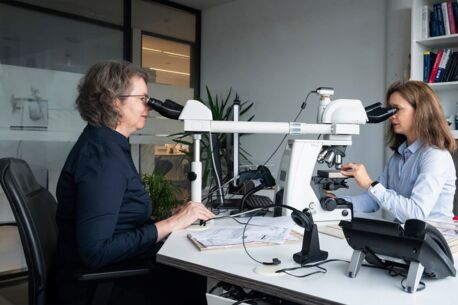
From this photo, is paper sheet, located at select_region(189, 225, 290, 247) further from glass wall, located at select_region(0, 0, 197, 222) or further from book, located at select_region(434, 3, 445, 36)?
glass wall, located at select_region(0, 0, 197, 222)

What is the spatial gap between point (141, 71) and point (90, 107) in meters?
0.23

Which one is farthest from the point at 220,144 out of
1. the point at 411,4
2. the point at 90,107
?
the point at 411,4

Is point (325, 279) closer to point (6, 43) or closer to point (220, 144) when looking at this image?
point (220, 144)

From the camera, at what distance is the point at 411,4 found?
11.0 feet

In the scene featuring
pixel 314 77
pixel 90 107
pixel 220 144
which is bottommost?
pixel 220 144

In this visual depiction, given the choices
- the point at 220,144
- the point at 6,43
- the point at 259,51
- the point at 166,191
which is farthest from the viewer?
the point at 259,51

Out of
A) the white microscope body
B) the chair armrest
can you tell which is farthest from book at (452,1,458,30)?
the chair armrest

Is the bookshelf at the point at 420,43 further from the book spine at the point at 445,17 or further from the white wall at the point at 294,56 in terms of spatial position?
the white wall at the point at 294,56

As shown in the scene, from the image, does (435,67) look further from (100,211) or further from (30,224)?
(30,224)

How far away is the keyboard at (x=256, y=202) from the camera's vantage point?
6.05 ft

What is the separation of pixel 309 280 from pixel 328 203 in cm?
73

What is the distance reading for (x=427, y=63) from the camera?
3.10m

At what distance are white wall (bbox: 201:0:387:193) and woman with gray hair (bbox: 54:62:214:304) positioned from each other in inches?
103

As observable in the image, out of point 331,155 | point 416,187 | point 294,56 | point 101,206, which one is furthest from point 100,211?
point 294,56
